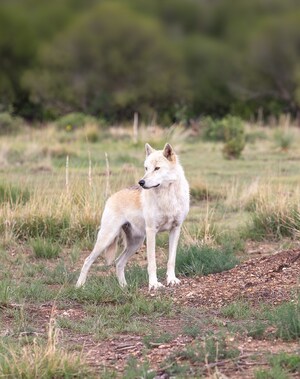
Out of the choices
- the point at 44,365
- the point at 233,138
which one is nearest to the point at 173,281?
the point at 44,365

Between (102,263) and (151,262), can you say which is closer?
(151,262)

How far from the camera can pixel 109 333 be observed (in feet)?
25.3

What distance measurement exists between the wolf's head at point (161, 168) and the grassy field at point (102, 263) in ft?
3.51

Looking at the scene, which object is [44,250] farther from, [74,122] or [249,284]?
[74,122]

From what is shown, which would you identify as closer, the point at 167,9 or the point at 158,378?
the point at 158,378

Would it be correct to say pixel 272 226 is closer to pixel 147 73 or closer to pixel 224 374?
pixel 224 374

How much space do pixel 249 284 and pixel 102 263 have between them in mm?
3178

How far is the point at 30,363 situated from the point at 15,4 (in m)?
23.4

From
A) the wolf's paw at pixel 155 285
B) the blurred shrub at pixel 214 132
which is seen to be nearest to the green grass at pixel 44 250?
the wolf's paw at pixel 155 285

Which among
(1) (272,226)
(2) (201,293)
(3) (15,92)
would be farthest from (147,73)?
(2) (201,293)

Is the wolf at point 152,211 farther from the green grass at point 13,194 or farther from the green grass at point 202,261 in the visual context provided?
the green grass at point 13,194

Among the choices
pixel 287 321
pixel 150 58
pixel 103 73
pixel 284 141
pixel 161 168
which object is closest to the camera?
pixel 287 321

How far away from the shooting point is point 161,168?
9.77m

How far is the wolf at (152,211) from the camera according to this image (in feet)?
32.0
